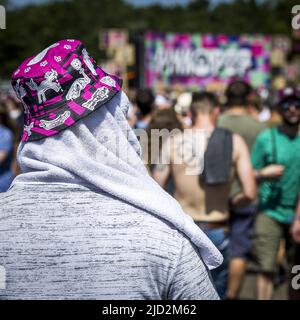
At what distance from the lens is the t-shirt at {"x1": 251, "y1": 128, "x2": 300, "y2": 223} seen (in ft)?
18.2

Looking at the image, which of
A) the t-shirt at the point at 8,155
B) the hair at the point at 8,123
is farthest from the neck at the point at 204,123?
the hair at the point at 8,123

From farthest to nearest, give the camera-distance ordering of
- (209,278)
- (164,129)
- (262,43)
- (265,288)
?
(262,43), (265,288), (164,129), (209,278)

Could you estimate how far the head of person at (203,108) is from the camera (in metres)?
5.01

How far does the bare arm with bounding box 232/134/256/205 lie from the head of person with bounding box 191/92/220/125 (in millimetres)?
317

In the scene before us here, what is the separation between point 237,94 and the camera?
6367 mm

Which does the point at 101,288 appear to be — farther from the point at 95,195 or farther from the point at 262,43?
the point at 262,43

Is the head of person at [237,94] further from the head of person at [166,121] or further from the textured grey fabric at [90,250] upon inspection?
the textured grey fabric at [90,250]

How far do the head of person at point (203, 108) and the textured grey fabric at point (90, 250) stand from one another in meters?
3.27

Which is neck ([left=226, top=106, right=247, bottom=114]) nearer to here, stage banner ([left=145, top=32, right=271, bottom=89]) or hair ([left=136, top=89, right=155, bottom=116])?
hair ([left=136, top=89, right=155, bottom=116])

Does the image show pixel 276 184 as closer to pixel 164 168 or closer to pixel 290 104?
pixel 290 104

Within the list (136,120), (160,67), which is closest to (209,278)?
(136,120)

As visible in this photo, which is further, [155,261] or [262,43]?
[262,43]

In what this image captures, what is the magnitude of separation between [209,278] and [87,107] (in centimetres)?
58

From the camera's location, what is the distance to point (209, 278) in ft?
6.15
